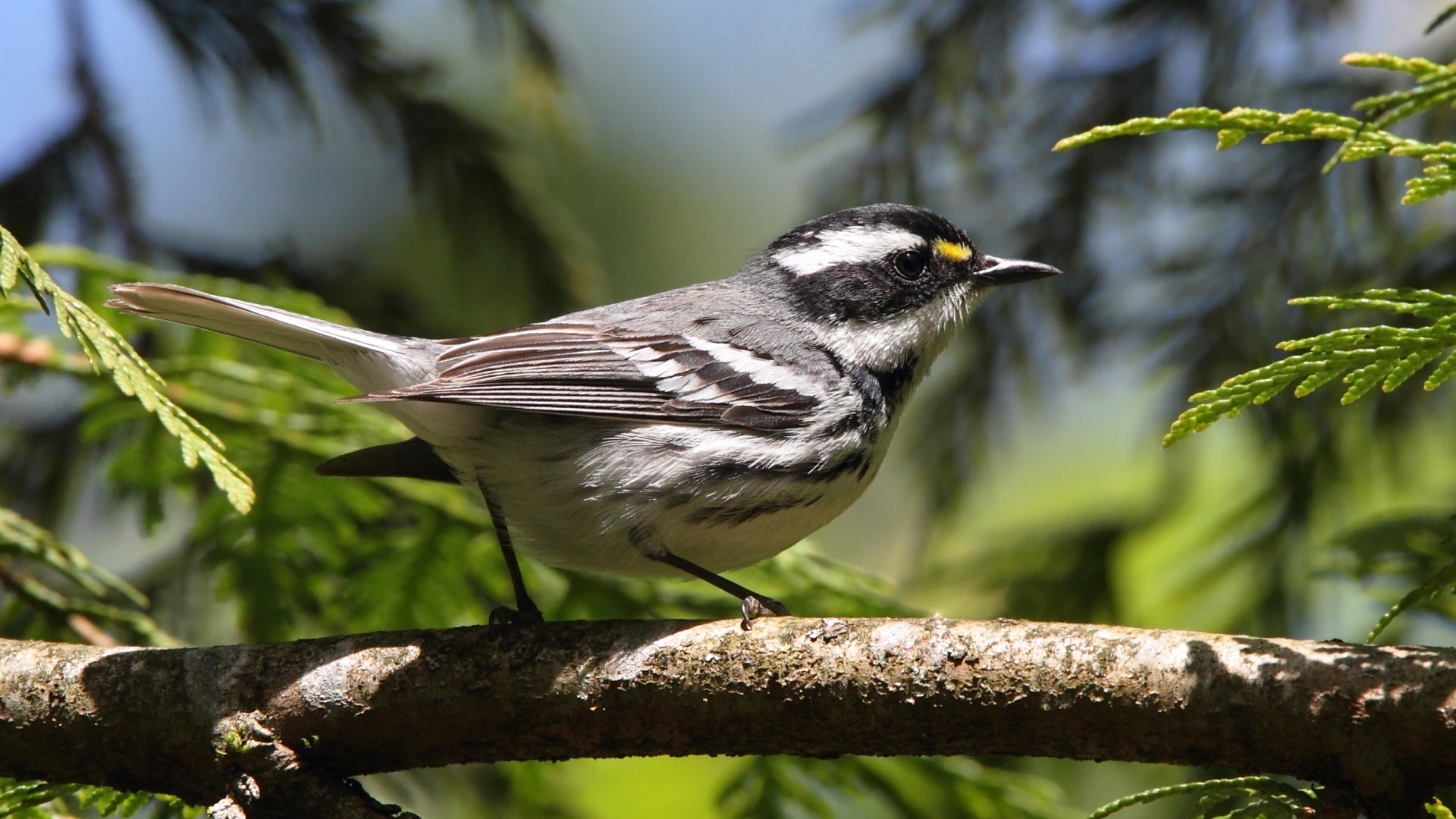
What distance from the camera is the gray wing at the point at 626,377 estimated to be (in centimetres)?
269

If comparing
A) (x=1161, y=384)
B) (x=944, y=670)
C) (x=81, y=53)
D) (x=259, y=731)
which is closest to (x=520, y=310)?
(x=81, y=53)

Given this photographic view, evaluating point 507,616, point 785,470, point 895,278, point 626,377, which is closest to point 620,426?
point 626,377

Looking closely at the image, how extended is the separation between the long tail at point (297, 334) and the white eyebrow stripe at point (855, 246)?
3.82 ft

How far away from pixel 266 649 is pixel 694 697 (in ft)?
2.69

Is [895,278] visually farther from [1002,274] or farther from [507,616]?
[507,616]

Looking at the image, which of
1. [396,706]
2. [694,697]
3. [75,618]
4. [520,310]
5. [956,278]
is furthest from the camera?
[520,310]

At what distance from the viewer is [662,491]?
8.80ft

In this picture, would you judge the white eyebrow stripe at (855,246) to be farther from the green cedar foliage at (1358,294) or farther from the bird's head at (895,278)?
the green cedar foliage at (1358,294)

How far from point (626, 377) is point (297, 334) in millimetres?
740

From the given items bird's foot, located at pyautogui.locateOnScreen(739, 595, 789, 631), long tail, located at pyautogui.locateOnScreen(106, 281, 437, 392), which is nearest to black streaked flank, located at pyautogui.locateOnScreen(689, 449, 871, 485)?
bird's foot, located at pyautogui.locateOnScreen(739, 595, 789, 631)

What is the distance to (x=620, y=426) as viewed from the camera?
2771 mm

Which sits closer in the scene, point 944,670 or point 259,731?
point 944,670

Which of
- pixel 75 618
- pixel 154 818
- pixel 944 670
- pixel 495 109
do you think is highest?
pixel 495 109

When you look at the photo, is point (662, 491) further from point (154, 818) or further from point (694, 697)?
point (154, 818)
